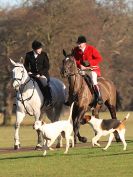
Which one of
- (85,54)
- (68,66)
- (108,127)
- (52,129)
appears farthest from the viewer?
(85,54)

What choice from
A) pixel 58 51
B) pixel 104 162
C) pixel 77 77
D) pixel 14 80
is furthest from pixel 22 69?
pixel 58 51

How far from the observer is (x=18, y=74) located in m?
17.4

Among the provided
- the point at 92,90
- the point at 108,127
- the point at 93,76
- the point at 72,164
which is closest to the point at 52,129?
the point at 108,127

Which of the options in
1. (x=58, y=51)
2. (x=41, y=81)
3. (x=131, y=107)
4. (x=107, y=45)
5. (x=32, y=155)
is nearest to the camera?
(x=32, y=155)

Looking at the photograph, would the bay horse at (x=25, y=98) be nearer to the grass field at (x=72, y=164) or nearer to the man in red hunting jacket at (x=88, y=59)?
the man in red hunting jacket at (x=88, y=59)

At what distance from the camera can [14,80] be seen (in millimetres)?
17281

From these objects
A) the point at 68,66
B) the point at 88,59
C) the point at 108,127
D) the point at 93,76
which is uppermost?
the point at 88,59

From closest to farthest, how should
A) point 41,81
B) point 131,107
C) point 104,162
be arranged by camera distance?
point 104,162
point 41,81
point 131,107

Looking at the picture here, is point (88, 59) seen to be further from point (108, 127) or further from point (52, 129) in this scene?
point (52, 129)

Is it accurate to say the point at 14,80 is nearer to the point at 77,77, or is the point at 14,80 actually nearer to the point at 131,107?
the point at 77,77

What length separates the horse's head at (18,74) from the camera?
56.6 feet

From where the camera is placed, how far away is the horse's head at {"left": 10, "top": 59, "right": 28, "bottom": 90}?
1727cm

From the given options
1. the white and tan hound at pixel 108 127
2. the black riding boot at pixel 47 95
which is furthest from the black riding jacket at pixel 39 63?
the white and tan hound at pixel 108 127

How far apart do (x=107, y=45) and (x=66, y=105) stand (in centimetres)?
5087
